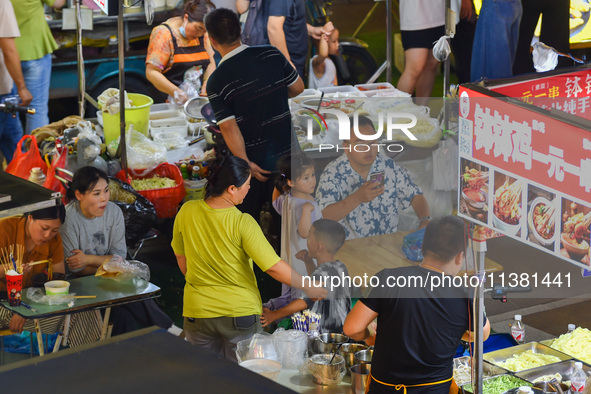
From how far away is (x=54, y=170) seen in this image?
212 inches

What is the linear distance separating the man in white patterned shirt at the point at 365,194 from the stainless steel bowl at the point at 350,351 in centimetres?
75

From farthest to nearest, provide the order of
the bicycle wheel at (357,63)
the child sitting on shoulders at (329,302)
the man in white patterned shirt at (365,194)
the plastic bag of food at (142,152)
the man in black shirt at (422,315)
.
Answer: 1. the bicycle wheel at (357,63)
2. the plastic bag of food at (142,152)
3. the man in white patterned shirt at (365,194)
4. the child sitting on shoulders at (329,302)
5. the man in black shirt at (422,315)

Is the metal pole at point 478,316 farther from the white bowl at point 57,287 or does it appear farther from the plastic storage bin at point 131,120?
the plastic storage bin at point 131,120

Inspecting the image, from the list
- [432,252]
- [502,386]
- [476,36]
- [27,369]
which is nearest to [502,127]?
[432,252]

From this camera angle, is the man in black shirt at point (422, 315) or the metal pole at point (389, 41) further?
the metal pole at point (389, 41)

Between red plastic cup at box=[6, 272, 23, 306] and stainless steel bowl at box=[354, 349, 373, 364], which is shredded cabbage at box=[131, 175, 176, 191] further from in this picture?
stainless steel bowl at box=[354, 349, 373, 364]

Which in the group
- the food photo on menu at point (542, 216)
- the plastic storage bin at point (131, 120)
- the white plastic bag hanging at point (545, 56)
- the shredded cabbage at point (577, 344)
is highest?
the white plastic bag hanging at point (545, 56)

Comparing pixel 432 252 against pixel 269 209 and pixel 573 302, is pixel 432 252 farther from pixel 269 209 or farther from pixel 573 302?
pixel 573 302

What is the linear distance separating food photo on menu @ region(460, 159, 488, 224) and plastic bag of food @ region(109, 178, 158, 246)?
2.58 metres

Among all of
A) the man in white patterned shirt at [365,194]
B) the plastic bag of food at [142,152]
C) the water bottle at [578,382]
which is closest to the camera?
the water bottle at [578,382]

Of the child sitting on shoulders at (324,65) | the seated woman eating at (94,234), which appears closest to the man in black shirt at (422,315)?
the seated woman eating at (94,234)

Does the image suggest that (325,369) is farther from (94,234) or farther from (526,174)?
(94,234)

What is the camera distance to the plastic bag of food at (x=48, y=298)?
4.25 m

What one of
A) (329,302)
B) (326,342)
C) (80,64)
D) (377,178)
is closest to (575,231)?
(326,342)
